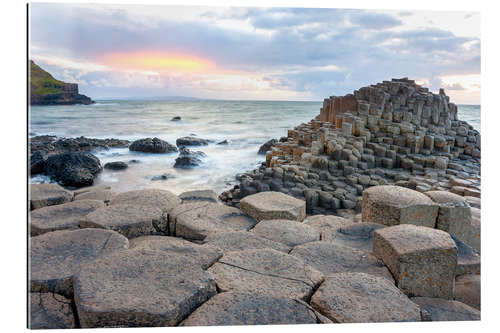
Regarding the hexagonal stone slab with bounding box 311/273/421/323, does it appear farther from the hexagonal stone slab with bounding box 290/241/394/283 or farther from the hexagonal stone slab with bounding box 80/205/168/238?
the hexagonal stone slab with bounding box 80/205/168/238

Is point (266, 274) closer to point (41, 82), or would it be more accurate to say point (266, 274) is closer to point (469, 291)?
point (469, 291)

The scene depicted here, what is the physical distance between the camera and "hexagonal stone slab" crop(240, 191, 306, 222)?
9.42 feet

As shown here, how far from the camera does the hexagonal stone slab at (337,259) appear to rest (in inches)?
82.7

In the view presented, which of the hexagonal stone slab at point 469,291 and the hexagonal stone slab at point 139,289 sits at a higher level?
the hexagonal stone slab at point 139,289

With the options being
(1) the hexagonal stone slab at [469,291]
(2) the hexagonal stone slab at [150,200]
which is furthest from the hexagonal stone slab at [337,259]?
(2) the hexagonal stone slab at [150,200]

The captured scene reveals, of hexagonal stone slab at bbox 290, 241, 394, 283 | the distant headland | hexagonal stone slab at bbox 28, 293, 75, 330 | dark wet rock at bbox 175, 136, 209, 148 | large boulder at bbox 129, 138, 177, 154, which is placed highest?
the distant headland

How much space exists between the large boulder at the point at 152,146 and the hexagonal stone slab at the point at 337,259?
704 cm

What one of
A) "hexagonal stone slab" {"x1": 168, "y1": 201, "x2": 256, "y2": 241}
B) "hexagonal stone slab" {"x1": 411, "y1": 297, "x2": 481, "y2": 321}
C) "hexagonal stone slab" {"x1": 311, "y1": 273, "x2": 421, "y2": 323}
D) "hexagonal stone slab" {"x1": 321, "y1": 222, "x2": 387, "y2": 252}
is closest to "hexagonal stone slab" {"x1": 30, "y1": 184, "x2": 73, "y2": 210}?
"hexagonal stone slab" {"x1": 168, "y1": 201, "x2": 256, "y2": 241}

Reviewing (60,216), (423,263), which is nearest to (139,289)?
(60,216)

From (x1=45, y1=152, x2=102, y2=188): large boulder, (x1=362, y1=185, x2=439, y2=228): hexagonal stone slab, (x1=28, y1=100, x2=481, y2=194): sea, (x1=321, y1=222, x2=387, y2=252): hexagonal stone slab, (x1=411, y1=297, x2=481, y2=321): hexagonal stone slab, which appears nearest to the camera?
(x1=411, y1=297, x2=481, y2=321): hexagonal stone slab

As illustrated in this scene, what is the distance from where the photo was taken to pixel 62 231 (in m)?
2.31

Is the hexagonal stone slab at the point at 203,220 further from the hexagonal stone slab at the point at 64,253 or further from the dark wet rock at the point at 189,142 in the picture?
the dark wet rock at the point at 189,142

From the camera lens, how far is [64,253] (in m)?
2.04

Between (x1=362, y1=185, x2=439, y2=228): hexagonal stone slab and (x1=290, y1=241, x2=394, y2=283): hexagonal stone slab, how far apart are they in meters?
0.54
